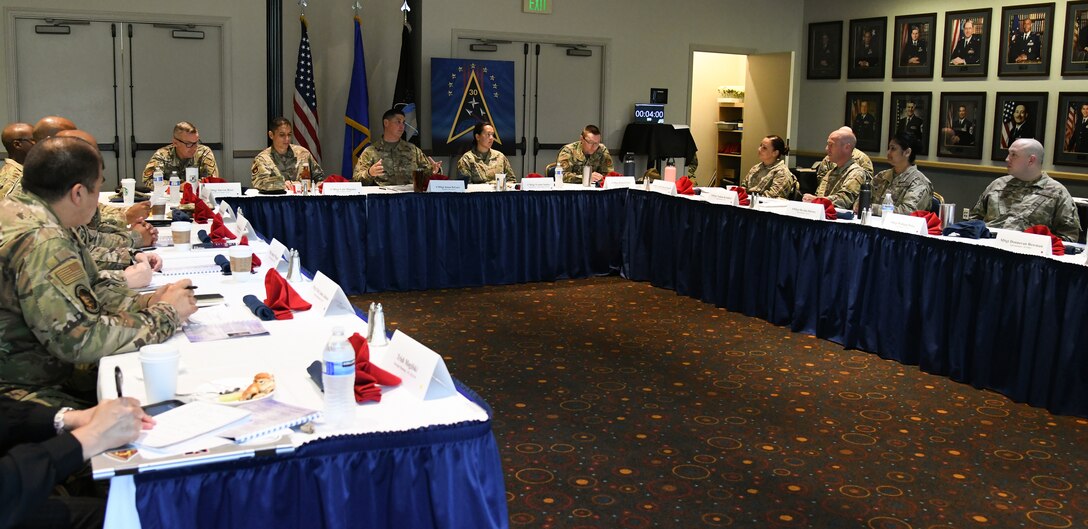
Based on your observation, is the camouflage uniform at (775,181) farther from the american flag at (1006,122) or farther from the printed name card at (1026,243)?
the american flag at (1006,122)

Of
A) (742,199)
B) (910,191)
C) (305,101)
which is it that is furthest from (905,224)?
(305,101)

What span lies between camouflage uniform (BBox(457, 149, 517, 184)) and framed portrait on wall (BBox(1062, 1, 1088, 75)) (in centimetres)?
505

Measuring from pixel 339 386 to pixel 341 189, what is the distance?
442 cm

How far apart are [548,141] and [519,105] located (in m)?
0.52

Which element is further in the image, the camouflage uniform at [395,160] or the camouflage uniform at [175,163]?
the camouflage uniform at [395,160]

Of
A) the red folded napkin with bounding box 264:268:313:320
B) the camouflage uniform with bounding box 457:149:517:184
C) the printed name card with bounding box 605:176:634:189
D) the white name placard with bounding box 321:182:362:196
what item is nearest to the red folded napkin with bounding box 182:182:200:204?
the white name placard with bounding box 321:182:362:196

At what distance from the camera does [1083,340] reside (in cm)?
398

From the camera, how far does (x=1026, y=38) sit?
8.58 meters

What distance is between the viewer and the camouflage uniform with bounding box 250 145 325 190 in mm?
6738

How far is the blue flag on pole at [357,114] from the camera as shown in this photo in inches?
340

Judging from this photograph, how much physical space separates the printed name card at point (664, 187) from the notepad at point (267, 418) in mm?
4964

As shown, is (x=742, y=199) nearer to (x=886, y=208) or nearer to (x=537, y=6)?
(x=886, y=208)

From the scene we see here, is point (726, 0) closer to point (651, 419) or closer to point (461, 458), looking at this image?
point (651, 419)

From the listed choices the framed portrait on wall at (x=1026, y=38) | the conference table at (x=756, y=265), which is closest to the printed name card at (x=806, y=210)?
the conference table at (x=756, y=265)
